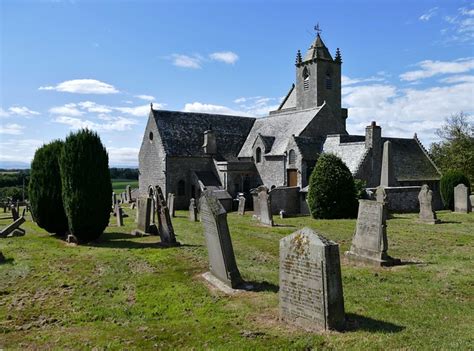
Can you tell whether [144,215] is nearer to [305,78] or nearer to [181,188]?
[181,188]

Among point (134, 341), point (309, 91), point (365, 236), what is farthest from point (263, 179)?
point (134, 341)

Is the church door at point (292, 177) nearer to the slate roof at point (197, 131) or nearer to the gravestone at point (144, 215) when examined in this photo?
the slate roof at point (197, 131)

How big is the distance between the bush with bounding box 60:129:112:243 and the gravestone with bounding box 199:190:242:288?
8.01 metres

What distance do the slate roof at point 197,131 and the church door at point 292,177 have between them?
25.1 ft

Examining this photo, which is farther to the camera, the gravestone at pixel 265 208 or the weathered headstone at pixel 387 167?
the weathered headstone at pixel 387 167

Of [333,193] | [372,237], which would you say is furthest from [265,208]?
[372,237]

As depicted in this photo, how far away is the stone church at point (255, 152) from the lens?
32.0 metres

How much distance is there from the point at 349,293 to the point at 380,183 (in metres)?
22.8

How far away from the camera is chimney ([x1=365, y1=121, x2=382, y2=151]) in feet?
99.3

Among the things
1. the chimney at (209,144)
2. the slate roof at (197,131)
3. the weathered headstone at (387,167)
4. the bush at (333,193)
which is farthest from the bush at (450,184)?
the chimney at (209,144)

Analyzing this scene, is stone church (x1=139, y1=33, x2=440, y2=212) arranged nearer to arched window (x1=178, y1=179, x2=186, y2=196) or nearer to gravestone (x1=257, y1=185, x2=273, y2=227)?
arched window (x1=178, y1=179, x2=186, y2=196)

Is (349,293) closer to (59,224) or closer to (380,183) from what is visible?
(59,224)

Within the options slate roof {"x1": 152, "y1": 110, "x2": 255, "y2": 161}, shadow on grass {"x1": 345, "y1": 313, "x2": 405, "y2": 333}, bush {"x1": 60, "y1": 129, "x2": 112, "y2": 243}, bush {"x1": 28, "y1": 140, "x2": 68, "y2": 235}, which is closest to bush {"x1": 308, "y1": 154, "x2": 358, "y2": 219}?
bush {"x1": 60, "y1": 129, "x2": 112, "y2": 243}

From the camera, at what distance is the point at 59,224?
19.3 m
